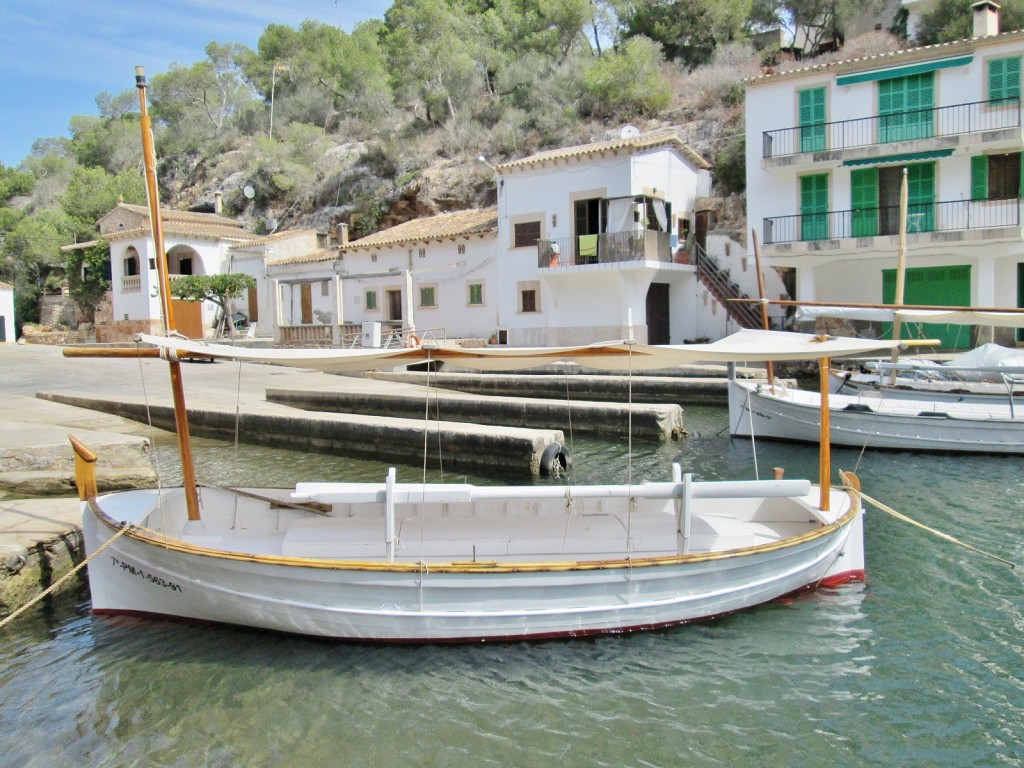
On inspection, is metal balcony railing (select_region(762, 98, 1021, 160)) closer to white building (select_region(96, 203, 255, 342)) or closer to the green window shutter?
the green window shutter

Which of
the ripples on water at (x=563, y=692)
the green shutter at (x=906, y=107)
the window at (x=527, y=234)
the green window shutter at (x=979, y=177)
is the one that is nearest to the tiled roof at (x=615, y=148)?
the window at (x=527, y=234)

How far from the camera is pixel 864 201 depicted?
25359mm

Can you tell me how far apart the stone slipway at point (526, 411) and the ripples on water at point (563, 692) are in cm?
769

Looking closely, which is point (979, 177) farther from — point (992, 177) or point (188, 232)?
point (188, 232)

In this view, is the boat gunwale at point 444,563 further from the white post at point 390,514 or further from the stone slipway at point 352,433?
the stone slipway at point 352,433

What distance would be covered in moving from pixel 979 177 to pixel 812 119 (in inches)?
209

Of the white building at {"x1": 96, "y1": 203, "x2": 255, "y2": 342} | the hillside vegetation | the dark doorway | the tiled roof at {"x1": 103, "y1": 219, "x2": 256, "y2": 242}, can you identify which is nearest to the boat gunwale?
the dark doorway

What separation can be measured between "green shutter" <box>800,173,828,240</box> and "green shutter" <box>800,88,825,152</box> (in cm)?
98

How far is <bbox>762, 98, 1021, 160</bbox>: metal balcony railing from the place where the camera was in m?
23.4

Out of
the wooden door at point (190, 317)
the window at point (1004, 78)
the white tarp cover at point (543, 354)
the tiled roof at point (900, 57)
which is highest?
the tiled roof at point (900, 57)

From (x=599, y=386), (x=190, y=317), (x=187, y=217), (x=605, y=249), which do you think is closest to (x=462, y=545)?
(x=599, y=386)

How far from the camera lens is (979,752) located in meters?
5.21

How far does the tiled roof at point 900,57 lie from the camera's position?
23094 mm

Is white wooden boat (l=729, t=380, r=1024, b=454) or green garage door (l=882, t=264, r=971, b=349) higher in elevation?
green garage door (l=882, t=264, r=971, b=349)
